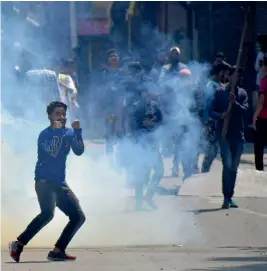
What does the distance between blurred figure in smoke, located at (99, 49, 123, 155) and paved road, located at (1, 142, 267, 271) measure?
2.58 feet

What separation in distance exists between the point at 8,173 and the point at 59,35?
19.3m

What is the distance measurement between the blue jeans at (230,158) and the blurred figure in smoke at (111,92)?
1.91m

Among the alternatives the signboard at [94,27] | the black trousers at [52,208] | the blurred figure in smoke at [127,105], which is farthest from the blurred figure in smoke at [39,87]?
the signboard at [94,27]

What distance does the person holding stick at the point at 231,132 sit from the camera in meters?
12.2

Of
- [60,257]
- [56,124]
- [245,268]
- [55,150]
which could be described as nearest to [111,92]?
[56,124]

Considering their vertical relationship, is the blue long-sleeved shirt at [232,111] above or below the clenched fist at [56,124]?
below

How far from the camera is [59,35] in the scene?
32438mm

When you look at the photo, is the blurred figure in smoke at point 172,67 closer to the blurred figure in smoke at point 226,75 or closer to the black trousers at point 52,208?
the blurred figure in smoke at point 226,75

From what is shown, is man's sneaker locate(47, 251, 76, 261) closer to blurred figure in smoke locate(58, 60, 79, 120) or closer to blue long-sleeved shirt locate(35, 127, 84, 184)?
blue long-sleeved shirt locate(35, 127, 84, 184)

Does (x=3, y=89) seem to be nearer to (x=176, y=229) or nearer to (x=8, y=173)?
(x=8, y=173)

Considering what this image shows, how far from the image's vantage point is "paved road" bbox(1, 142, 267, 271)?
29.6 feet

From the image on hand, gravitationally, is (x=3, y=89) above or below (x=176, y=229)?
above

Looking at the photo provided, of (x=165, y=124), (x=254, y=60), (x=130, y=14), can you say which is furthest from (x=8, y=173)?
(x=130, y=14)

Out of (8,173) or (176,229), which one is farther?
(8,173)
